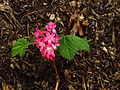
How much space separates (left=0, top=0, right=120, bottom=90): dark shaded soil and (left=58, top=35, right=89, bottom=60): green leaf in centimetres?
40

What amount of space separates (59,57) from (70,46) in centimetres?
41

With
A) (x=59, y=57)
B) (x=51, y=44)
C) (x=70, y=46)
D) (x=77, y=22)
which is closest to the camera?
(x=51, y=44)

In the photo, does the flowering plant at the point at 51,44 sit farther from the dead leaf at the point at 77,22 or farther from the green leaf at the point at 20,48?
the dead leaf at the point at 77,22

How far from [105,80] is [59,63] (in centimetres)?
48

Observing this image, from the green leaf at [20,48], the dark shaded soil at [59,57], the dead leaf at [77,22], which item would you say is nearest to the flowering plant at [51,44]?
the green leaf at [20,48]

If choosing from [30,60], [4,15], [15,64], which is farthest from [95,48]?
[4,15]

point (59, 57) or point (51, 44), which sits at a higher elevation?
point (51, 44)

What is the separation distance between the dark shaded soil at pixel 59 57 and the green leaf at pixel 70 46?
0.40 metres

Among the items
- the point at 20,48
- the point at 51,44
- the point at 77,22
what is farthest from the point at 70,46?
the point at 77,22

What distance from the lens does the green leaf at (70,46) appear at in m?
1.84

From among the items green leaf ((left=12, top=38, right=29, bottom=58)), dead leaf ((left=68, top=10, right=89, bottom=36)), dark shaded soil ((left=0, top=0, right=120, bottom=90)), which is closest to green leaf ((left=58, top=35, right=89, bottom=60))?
green leaf ((left=12, top=38, right=29, bottom=58))

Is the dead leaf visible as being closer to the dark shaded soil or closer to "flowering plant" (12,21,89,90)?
the dark shaded soil

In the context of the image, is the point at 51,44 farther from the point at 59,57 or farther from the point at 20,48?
the point at 59,57

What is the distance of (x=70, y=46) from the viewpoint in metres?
1.87
